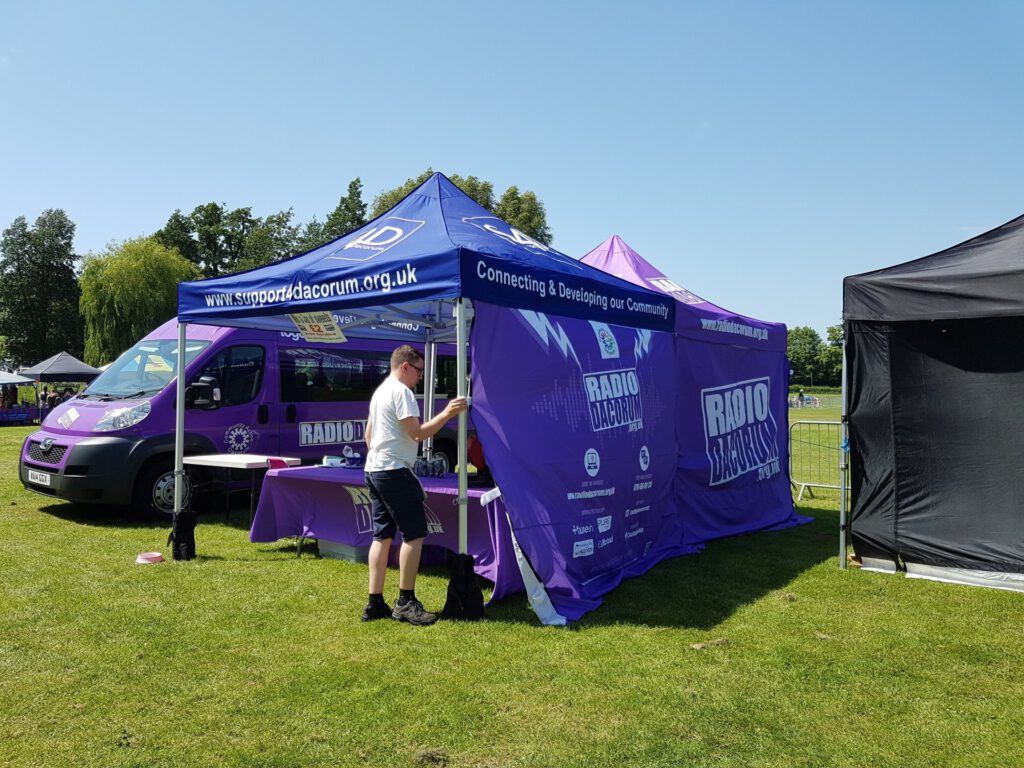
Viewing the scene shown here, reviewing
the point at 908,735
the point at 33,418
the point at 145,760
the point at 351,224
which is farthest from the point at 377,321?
the point at 351,224

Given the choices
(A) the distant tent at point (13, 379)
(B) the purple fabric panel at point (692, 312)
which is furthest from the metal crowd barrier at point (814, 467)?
(A) the distant tent at point (13, 379)

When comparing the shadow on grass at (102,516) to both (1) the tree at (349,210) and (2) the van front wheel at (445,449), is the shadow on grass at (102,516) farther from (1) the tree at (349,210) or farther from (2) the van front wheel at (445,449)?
(1) the tree at (349,210)

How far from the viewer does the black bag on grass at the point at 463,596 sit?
4906 mm

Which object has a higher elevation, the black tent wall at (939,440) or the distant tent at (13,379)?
the distant tent at (13,379)

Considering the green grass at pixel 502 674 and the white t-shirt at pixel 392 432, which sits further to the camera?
the white t-shirt at pixel 392 432

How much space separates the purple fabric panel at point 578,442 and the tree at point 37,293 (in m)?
59.3

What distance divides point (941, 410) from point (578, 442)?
2917 millimetres

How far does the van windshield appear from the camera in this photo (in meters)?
8.63

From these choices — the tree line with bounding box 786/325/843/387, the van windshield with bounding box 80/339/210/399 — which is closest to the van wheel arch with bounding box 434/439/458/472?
the van windshield with bounding box 80/339/210/399

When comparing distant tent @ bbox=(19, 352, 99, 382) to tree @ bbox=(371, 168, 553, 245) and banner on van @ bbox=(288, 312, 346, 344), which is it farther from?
banner on van @ bbox=(288, 312, 346, 344)

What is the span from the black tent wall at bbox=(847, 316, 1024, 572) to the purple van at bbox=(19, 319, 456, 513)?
624 centimetres

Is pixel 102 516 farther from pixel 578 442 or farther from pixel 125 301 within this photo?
pixel 125 301

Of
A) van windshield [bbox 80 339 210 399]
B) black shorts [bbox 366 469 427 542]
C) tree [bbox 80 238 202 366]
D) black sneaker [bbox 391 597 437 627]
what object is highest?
tree [bbox 80 238 202 366]

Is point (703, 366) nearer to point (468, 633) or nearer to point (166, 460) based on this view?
point (468, 633)
